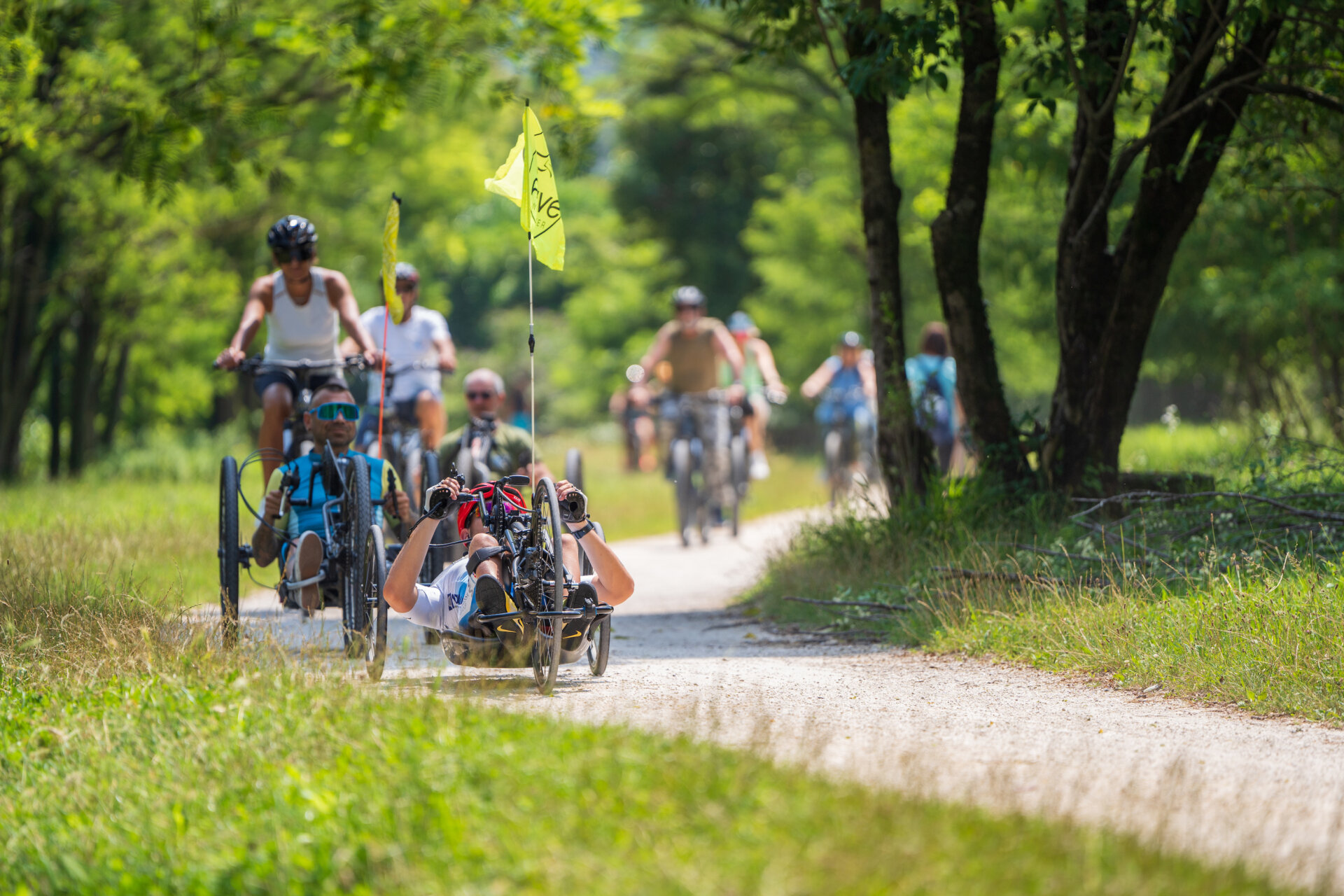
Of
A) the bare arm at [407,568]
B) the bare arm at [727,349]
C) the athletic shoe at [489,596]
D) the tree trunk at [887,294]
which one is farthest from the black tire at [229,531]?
the bare arm at [727,349]

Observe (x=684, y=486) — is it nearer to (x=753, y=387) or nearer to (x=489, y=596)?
(x=753, y=387)

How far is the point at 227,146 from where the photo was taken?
12414 mm

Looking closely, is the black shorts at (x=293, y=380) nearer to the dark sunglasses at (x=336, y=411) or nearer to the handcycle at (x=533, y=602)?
the dark sunglasses at (x=336, y=411)

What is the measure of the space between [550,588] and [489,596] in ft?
0.84

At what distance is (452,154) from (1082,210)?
62.2 feet

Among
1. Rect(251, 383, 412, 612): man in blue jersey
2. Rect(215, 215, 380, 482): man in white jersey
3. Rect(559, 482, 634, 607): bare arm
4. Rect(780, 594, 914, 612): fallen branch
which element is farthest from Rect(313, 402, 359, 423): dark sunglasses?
Rect(780, 594, 914, 612): fallen branch

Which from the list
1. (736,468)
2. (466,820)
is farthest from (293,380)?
(736,468)

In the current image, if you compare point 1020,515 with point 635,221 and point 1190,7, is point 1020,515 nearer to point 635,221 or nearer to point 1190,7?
point 1190,7

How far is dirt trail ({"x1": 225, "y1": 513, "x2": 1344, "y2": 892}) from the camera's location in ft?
13.9

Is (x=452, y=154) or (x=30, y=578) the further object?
(x=452, y=154)

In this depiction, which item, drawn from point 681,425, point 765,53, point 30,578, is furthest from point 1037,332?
point 30,578

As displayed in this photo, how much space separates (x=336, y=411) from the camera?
7.88 m

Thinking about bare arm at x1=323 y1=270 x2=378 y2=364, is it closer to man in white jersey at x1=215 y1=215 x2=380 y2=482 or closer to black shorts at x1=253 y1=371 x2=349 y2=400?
man in white jersey at x1=215 y1=215 x2=380 y2=482

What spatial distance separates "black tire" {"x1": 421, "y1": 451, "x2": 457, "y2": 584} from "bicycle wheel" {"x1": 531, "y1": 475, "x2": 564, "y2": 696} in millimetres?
1273
